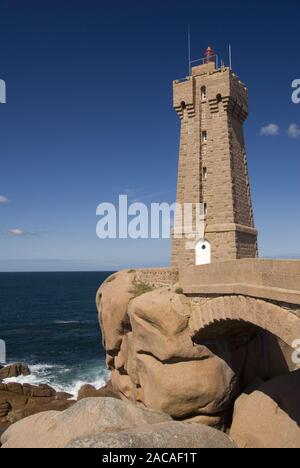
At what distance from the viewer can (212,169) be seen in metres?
24.2

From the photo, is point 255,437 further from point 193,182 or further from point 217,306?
point 193,182

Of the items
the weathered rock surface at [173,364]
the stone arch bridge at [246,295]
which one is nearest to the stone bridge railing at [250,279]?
the stone arch bridge at [246,295]

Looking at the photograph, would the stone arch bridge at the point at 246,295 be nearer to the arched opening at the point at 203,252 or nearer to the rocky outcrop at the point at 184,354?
the rocky outcrop at the point at 184,354

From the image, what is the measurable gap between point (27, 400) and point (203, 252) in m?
18.1

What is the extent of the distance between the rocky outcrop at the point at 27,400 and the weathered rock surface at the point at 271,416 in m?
15.7

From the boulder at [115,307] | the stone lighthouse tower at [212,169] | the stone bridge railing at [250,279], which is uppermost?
the stone lighthouse tower at [212,169]

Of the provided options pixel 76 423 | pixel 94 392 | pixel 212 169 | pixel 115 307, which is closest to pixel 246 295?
pixel 76 423

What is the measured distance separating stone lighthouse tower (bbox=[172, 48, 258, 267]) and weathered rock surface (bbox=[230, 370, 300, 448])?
27.2 ft

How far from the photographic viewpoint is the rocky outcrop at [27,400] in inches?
1048

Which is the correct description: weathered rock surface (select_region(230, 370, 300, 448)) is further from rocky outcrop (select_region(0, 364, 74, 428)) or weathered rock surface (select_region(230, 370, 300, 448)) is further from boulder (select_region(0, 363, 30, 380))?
boulder (select_region(0, 363, 30, 380))

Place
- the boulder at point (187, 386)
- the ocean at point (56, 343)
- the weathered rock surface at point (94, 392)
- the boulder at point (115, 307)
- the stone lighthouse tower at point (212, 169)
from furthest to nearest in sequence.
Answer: the ocean at point (56, 343) → the weathered rock surface at point (94, 392) → the stone lighthouse tower at point (212, 169) → the boulder at point (115, 307) → the boulder at point (187, 386)

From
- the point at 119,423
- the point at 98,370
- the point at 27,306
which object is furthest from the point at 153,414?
the point at 27,306

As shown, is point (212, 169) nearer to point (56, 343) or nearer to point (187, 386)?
point (187, 386)

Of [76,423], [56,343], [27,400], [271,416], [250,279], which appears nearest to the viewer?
[76,423]
